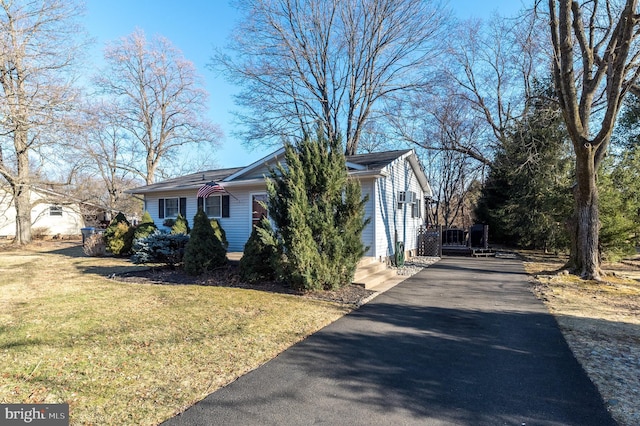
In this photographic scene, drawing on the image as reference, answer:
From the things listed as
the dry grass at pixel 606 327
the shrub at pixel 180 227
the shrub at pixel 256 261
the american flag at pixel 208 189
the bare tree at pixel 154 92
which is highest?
the bare tree at pixel 154 92

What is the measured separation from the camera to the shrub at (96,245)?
13.5 metres

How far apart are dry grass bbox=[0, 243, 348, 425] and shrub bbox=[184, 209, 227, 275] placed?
951 millimetres

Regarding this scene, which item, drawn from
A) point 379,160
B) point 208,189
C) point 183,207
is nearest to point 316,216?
point 379,160

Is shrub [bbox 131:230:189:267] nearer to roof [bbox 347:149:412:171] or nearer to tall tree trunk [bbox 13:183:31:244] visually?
roof [bbox 347:149:412:171]

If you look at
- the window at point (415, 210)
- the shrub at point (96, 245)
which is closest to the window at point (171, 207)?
the shrub at point (96, 245)

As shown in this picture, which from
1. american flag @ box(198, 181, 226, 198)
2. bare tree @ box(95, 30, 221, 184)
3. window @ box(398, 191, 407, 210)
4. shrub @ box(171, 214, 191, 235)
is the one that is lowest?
shrub @ box(171, 214, 191, 235)

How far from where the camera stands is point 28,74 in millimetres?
12891

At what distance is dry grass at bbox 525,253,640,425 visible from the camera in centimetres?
301

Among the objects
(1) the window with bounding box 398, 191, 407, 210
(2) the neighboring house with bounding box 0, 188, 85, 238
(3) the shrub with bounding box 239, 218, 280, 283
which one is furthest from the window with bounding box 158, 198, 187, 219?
(2) the neighboring house with bounding box 0, 188, 85, 238

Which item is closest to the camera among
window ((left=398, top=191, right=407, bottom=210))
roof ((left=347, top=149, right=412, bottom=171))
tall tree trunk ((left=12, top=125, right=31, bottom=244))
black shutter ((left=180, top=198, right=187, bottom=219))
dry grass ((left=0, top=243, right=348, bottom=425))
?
dry grass ((left=0, top=243, right=348, bottom=425))

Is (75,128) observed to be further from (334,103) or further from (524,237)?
(524,237)

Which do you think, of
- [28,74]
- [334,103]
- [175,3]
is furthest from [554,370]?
[334,103]

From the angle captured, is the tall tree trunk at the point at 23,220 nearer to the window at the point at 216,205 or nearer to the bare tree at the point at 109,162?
the bare tree at the point at 109,162

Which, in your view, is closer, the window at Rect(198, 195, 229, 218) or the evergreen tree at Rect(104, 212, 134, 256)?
the evergreen tree at Rect(104, 212, 134, 256)
